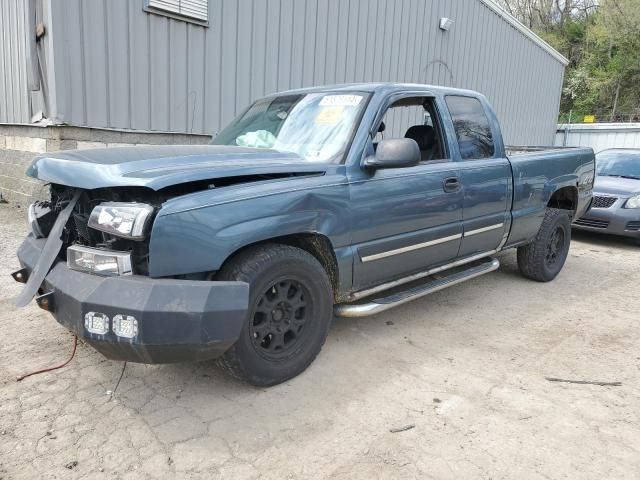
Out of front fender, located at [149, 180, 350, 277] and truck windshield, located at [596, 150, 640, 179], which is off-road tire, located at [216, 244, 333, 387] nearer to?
front fender, located at [149, 180, 350, 277]

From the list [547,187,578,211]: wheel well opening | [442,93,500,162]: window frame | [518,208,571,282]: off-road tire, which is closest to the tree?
[547,187,578,211]: wheel well opening

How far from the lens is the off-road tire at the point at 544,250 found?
5219 millimetres

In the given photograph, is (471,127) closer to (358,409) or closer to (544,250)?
(544,250)

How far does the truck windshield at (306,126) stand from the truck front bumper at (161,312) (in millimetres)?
1265

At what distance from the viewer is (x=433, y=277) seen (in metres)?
5.25

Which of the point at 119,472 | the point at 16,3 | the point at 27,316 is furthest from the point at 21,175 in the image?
the point at 119,472

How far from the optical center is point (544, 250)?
525 cm

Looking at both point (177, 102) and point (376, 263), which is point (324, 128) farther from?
point (177, 102)

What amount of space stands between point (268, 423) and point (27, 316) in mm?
2449

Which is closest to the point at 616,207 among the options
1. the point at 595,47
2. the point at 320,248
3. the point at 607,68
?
the point at 320,248

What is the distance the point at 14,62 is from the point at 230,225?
22.7 ft

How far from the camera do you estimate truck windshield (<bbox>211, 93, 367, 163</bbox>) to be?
3369 mm

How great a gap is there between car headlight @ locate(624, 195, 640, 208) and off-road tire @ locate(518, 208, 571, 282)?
270 centimetres

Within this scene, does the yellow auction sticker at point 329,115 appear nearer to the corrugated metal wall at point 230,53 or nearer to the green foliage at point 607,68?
the corrugated metal wall at point 230,53
